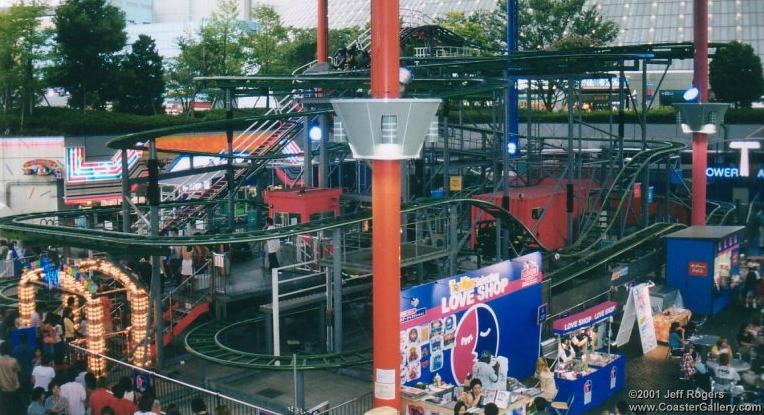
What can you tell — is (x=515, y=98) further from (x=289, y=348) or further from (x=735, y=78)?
(x=289, y=348)

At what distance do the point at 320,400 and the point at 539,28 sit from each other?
57.7 metres

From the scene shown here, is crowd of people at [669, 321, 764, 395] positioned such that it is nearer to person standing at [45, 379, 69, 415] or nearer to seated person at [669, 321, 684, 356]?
seated person at [669, 321, 684, 356]

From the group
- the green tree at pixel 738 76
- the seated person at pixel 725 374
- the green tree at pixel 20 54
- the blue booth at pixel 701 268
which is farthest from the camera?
the green tree at pixel 738 76

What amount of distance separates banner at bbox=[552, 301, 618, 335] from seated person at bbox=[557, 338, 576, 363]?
280mm

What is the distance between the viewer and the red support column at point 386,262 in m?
16.5

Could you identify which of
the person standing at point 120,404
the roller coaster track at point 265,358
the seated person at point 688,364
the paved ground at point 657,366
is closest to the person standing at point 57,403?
the person standing at point 120,404

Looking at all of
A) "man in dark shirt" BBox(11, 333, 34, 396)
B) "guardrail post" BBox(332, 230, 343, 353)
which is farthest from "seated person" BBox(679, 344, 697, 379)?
"man in dark shirt" BBox(11, 333, 34, 396)

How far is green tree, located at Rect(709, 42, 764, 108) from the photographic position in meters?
57.5

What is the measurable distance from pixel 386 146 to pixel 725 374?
9.58 metres

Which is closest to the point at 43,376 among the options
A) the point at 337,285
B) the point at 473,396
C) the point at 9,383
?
the point at 9,383

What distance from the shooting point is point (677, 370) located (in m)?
22.3

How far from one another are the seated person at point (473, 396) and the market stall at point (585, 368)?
11.0ft

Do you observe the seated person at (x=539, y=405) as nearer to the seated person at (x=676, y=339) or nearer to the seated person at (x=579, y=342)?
the seated person at (x=579, y=342)

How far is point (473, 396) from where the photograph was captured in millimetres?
15844
